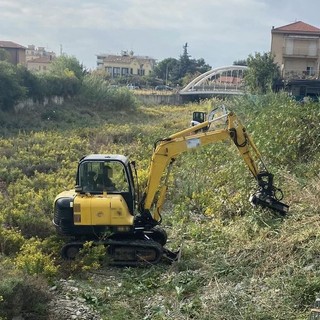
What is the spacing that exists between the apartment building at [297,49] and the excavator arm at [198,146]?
1663 inches

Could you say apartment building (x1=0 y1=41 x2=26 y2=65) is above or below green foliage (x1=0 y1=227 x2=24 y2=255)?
above

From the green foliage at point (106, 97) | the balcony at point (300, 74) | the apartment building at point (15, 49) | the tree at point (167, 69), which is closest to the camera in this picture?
the green foliage at point (106, 97)

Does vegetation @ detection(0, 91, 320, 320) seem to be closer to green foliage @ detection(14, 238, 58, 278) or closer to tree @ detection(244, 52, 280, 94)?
green foliage @ detection(14, 238, 58, 278)

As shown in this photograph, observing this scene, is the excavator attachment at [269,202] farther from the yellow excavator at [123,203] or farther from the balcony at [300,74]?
the balcony at [300,74]

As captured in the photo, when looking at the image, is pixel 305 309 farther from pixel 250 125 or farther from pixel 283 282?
pixel 250 125

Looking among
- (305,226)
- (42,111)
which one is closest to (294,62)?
(42,111)

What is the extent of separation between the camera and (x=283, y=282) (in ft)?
25.4

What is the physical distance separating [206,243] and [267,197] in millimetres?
1583

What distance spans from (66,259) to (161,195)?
2180 millimetres

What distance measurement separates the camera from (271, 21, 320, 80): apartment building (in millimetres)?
50719

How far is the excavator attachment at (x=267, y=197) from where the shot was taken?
401 inches

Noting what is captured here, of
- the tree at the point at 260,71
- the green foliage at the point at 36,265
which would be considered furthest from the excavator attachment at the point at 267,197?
the tree at the point at 260,71

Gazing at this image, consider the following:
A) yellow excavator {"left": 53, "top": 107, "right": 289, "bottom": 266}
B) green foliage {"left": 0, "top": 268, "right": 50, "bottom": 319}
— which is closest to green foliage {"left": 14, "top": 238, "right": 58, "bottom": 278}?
green foliage {"left": 0, "top": 268, "right": 50, "bottom": 319}

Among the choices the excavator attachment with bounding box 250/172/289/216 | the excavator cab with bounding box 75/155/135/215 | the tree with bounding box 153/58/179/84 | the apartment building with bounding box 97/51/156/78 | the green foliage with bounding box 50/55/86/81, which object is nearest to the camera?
the excavator cab with bounding box 75/155/135/215
